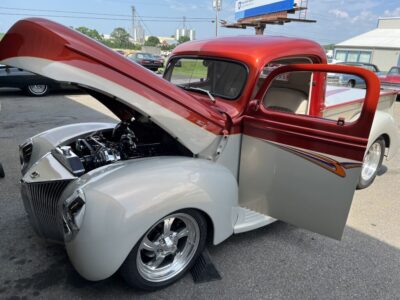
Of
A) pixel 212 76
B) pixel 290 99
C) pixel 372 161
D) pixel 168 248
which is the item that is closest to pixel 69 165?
pixel 168 248

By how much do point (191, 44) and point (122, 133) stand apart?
54.7 inches

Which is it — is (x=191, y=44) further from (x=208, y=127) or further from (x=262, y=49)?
(x=208, y=127)

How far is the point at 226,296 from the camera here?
7.63 ft

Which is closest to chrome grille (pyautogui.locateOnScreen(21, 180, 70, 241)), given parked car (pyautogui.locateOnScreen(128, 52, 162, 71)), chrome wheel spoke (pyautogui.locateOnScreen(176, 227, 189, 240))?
chrome wheel spoke (pyautogui.locateOnScreen(176, 227, 189, 240))

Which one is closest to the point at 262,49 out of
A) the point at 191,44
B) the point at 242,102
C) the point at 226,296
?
the point at 242,102

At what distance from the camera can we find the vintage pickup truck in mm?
1939

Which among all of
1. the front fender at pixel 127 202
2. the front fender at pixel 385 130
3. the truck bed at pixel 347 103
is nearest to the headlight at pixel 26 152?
the front fender at pixel 127 202

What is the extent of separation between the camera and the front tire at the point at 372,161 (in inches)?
172

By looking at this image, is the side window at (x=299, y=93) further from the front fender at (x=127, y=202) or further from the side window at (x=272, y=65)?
the front fender at (x=127, y=202)

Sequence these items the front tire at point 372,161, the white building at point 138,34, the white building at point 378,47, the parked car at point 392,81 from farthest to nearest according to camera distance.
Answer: the white building at point 138,34 < the white building at point 378,47 < the parked car at point 392,81 < the front tire at point 372,161

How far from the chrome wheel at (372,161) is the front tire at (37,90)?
1058cm

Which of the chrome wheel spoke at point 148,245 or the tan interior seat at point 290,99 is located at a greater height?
the tan interior seat at point 290,99

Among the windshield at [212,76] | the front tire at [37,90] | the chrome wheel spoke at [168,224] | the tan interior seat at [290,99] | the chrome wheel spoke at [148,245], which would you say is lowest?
the front tire at [37,90]

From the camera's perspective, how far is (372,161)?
457 cm
